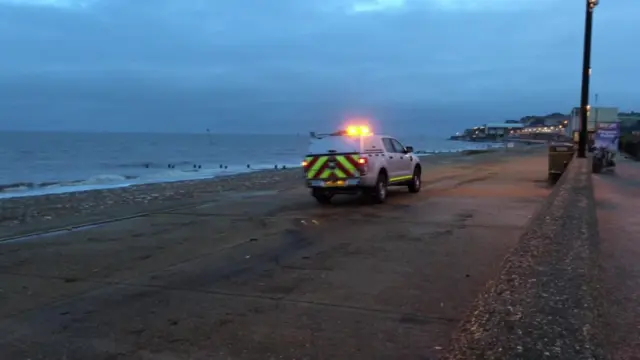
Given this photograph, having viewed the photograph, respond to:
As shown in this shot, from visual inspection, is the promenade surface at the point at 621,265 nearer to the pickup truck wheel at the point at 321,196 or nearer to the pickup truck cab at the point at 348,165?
the pickup truck cab at the point at 348,165

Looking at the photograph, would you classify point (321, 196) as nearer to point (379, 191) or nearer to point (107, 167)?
point (379, 191)

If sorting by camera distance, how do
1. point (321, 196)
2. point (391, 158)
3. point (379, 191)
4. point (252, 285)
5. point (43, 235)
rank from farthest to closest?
point (391, 158) → point (321, 196) → point (379, 191) → point (43, 235) → point (252, 285)

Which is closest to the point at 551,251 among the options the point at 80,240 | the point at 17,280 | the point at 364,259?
the point at 364,259

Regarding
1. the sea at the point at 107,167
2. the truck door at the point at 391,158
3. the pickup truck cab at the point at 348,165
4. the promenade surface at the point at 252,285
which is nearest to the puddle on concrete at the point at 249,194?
the pickup truck cab at the point at 348,165

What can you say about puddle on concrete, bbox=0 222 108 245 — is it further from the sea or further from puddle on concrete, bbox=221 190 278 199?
the sea

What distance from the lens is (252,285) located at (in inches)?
278

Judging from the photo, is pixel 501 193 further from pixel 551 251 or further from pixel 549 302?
pixel 549 302

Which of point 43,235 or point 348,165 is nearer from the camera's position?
point 43,235

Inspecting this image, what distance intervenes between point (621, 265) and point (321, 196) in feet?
31.8

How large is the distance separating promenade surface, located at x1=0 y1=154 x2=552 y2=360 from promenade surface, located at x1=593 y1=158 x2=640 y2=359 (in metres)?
1.28

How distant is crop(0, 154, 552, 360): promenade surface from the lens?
16.7 ft

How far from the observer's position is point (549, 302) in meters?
2.93

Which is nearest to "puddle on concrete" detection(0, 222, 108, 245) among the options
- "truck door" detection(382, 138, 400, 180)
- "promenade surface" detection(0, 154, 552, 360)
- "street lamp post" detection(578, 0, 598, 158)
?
"promenade surface" detection(0, 154, 552, 360)

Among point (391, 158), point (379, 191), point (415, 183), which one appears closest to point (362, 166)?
point (379, 191)
